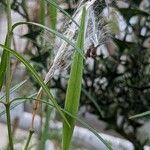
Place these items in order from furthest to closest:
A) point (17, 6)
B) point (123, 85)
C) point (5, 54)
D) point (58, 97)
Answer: point (58, 97)
point (123, 85)
point (17, 6)
point (5, 54)

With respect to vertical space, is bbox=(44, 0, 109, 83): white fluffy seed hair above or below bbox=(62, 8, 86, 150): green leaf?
above

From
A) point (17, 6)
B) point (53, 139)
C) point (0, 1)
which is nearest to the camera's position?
point (0, 1)

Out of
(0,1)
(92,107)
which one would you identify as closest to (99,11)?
(0,1)

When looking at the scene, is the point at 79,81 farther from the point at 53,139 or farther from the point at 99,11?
the point at 53,139

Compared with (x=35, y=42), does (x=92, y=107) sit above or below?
below

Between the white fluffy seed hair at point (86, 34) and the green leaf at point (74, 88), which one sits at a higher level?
the white fluffy seed hair at point (86, 34)

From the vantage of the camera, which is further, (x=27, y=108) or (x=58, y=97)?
(x=27, y=108)

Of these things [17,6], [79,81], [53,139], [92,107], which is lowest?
[53,139]
